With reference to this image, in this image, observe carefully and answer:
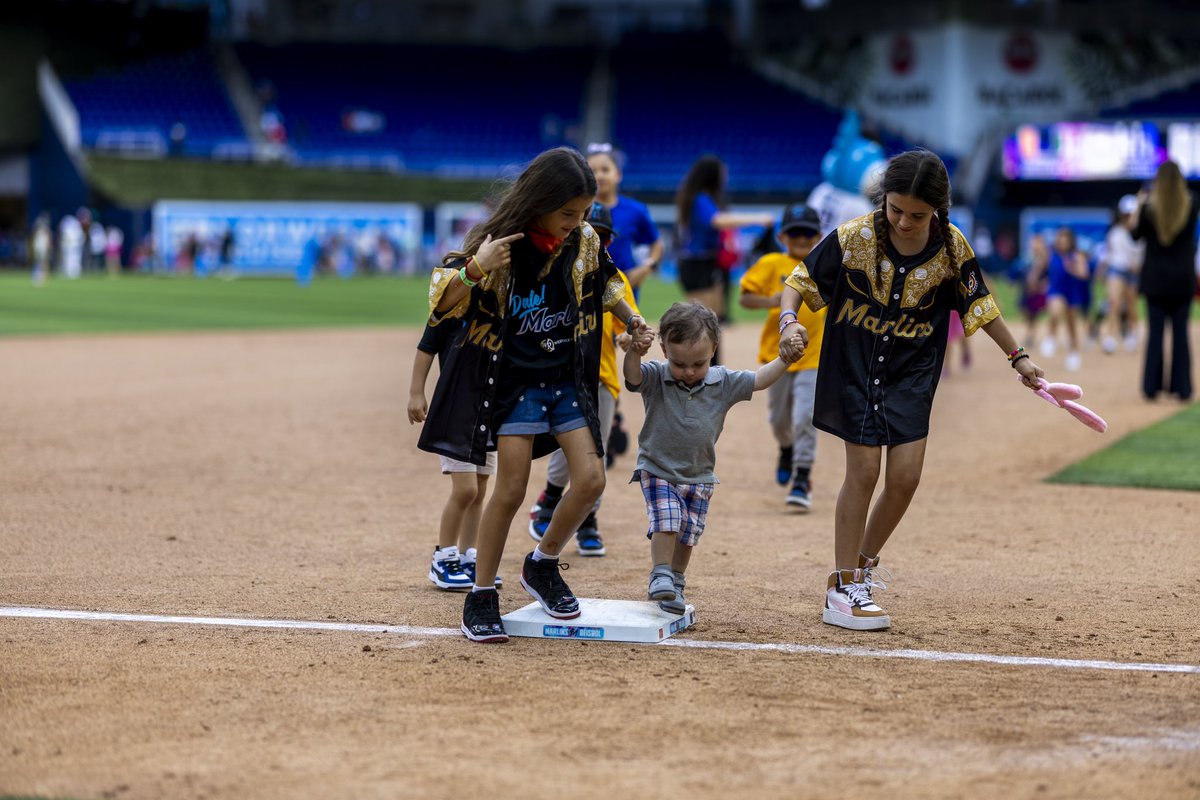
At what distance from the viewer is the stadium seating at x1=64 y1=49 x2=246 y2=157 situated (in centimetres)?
5125

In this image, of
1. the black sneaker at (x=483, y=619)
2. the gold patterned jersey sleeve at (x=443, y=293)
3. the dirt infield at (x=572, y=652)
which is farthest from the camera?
the black sneaker at (x=483, y=619)

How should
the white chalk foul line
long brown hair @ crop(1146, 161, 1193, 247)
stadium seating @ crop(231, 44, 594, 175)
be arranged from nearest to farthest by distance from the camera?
the white chalk foul line → long brown hair @ crop(1146, 161, 1193, 247) → stadium seating @ crop(231, 44, 594, 175)

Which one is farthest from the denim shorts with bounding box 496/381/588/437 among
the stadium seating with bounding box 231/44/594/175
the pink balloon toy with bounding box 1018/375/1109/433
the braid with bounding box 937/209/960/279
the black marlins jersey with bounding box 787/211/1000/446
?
the stadium seating with bounding box 231/44/594/175

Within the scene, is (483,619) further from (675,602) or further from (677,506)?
(677,506)

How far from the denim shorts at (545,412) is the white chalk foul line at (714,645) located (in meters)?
0.85

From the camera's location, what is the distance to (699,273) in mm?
11453

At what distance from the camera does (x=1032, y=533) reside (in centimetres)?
823

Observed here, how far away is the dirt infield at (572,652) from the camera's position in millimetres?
4141

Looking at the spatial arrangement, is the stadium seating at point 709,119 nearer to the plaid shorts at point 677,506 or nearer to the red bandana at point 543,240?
the plaid shorts at point 677,506

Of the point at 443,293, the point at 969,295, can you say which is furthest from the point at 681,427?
the point at 969,295

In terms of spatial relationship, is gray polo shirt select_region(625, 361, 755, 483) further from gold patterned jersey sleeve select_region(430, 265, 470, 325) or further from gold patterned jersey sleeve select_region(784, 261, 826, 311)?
gold patterned jersey sleeve select_region(430, 265, 470, 325)

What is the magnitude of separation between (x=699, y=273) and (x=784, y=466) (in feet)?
7.12

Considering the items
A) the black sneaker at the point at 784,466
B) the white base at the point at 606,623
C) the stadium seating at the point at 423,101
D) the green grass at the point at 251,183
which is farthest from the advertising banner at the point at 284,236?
the white base at the point at 606,623

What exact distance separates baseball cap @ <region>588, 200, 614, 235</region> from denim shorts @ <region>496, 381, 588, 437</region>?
1643 millimetres
